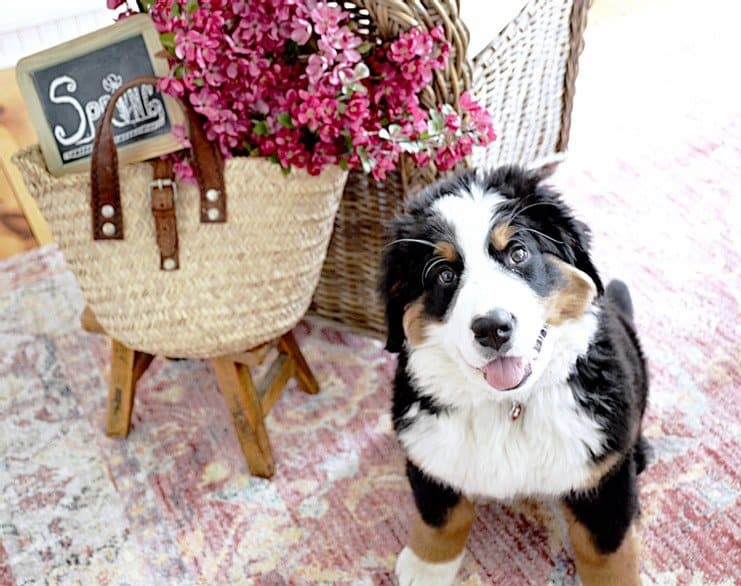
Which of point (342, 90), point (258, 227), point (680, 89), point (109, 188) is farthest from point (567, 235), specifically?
point (680, 89)

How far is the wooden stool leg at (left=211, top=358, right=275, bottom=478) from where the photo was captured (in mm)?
1747

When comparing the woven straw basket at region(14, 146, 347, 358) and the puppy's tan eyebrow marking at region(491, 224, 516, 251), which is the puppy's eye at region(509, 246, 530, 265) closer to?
the puppy's tan eyebrow marking at region(491, 224, 516, 251)

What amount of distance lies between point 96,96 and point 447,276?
2.32 feet

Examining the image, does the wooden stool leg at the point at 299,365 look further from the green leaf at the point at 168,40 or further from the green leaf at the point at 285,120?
the green leaf at the point at 168,40

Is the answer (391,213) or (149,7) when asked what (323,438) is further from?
(149,7)

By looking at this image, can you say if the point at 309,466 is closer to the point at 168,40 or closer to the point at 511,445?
the point at 511,445

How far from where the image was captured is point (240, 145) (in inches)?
59.9

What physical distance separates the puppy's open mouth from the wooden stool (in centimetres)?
61

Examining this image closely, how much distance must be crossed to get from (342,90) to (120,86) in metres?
0.38

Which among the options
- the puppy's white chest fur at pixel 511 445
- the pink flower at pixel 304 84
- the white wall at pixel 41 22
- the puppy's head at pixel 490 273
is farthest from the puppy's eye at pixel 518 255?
the white wall at pixel 41 22

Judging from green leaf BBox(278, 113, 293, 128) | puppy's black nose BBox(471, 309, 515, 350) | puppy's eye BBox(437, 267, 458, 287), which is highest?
green leaf BBox(278, 113, 293, 128)

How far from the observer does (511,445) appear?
53.7 inches

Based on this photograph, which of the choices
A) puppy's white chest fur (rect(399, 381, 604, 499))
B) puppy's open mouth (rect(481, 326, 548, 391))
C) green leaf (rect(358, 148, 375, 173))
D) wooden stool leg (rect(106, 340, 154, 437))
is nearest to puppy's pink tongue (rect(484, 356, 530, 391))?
puppy's open mouth (rect(481, 326, 548, 391))

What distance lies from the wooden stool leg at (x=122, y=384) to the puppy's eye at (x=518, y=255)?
2.95ft
